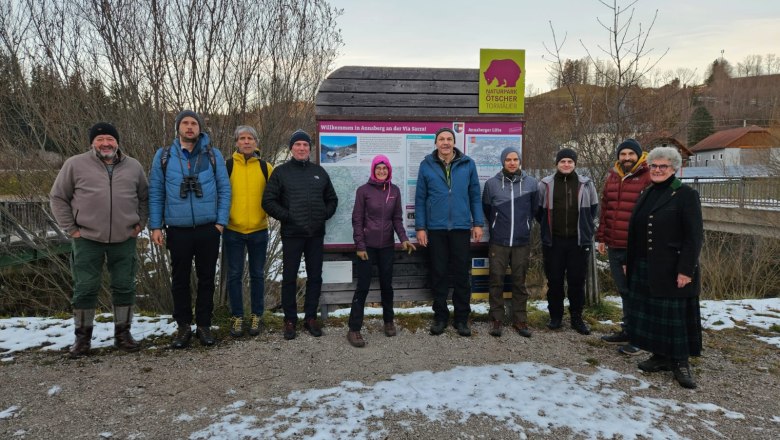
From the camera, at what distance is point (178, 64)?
6.47 m

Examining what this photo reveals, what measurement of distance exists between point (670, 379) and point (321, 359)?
115 inches

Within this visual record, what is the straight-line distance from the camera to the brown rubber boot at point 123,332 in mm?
4305

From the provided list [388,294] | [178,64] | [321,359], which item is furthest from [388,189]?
[178,64]

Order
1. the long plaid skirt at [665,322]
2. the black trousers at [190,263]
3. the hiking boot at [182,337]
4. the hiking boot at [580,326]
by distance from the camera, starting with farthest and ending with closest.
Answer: the hiking boot at [580,326] → the hiking boot at [182,337] → the black trousers at [190,263] → the long plaid skirt at [665,322]

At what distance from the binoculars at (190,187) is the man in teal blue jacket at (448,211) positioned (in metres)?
2.06

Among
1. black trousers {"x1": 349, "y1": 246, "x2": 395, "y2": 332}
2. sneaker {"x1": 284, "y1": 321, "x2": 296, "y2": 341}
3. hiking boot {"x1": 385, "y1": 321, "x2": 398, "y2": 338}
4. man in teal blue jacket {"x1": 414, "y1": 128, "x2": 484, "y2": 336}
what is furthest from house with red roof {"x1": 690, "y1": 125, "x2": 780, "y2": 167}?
sneaker {"x1": 284, "y1": 321, "x2": 296, "y2": 341}

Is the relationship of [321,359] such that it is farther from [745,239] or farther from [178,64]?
[745,239]

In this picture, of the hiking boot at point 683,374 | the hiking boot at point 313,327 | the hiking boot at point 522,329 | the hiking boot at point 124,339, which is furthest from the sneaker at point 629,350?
the hiking boot at point 124,339

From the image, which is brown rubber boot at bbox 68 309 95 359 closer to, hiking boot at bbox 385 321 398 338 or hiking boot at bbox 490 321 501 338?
hiking boot at bbox 385 321 398 338

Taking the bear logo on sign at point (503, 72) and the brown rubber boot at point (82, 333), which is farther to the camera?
the bear logo on sign at point (503, 72)

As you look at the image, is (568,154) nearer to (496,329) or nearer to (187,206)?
(496,329)

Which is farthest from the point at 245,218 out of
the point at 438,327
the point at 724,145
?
the point at 724,145

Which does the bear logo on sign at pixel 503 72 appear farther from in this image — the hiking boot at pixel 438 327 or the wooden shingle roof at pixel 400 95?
the hiking boot at pixel 438 327

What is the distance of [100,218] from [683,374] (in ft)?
16.3
